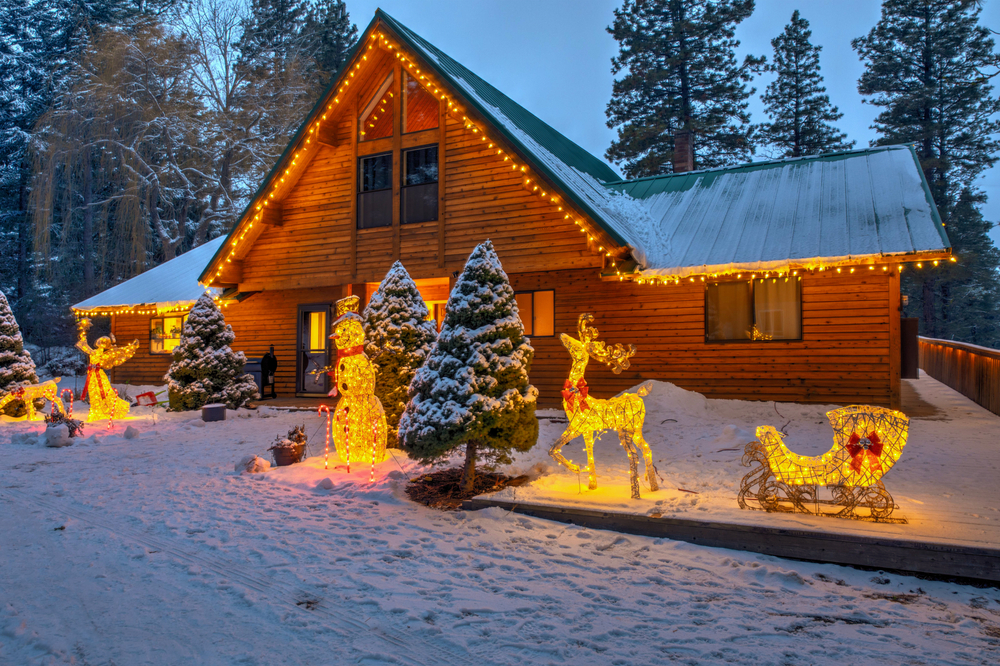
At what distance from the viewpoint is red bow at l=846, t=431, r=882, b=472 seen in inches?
209

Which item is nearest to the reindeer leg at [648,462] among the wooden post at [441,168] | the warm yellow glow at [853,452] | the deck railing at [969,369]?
the warm yellow glow at [853,452]

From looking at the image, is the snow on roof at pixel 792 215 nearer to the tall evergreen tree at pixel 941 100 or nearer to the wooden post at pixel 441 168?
the wooden post at pixel 441 168

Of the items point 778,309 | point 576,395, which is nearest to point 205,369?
point 576,395

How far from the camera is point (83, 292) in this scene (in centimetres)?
3102

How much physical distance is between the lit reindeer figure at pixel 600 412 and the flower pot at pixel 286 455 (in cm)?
404

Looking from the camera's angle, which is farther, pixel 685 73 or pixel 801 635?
pixel 685 73

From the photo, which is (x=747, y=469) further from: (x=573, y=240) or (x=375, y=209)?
(x=375, y=209)

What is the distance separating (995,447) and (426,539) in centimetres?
847

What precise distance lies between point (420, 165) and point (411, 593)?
40.8 feet

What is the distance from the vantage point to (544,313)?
551 inches

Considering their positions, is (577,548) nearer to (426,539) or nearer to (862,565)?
(426,539)

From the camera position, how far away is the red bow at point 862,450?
17.4 ft

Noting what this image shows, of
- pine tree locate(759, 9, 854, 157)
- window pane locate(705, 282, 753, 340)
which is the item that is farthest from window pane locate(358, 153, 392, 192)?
pine tree locate(759, 9, 854, 157)

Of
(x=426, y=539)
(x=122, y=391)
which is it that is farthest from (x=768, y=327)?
(x=122, y=391)
